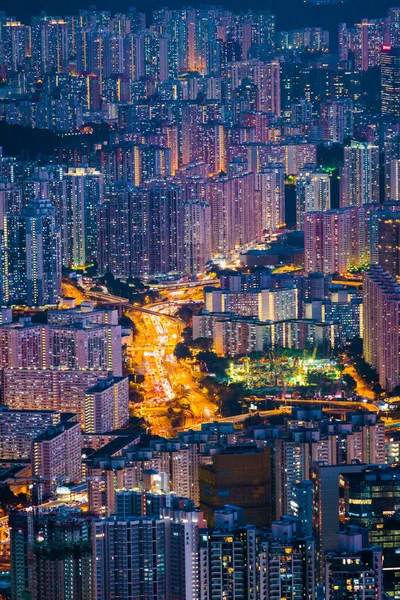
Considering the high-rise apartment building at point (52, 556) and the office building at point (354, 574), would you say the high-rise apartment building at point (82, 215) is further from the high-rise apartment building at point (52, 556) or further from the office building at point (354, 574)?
the office building at point (354, 574)

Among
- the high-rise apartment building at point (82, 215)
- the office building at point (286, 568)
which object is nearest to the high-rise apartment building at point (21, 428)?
the office building at point (286, 568)

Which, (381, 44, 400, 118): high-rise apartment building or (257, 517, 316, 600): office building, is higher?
(381, 44, 400, 118): high-rise apartment building

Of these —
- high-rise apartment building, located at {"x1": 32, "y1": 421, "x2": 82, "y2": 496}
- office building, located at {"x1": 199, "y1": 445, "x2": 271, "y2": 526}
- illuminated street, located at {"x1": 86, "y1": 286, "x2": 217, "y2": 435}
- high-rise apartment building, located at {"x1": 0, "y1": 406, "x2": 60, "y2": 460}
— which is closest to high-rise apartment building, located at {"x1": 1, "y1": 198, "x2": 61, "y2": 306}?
illuminated street, located at {"x1": 86, "y1": 286, "x2": 217, "y2": 435}

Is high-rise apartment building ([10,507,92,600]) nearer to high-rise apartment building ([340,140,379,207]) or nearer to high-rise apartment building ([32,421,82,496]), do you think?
high-rise apartment building ([32,421,82,496])

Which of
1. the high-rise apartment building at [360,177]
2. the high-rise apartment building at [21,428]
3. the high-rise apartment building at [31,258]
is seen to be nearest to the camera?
the high-rise apartment building at [21,428]

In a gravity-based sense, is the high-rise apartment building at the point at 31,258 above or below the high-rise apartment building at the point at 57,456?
above

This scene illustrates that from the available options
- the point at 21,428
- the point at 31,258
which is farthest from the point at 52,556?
the point at 31,258

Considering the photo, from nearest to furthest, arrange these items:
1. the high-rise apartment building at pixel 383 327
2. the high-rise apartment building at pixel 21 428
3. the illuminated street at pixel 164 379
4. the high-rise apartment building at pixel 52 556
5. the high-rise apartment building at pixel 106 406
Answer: the high-rise apartment building at pixel 52 556 → the high-rise apartment building at pixel 21 428 → the high-rise apartment building at pixel 106 406 → the illuminated street at pixel 164 379 → the high-rise apartment building at pixel 383 327

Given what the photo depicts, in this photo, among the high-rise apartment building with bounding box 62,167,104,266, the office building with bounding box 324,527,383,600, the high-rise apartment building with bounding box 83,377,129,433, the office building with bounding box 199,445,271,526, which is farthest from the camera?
the high-rise apartment building with bounding box 62,167,104,266

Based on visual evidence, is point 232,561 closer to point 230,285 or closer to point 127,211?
point 230,285

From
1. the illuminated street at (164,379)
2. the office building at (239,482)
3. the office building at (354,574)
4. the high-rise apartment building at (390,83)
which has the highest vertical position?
the high-rise apartment building at (390,83)

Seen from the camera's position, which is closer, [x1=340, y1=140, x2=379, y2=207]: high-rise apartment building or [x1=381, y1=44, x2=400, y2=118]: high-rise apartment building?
[x1=340, y1=140, x2=379, y2=207]: high-rise apartment building

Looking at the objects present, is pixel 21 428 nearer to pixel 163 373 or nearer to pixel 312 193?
pixel 163 373
